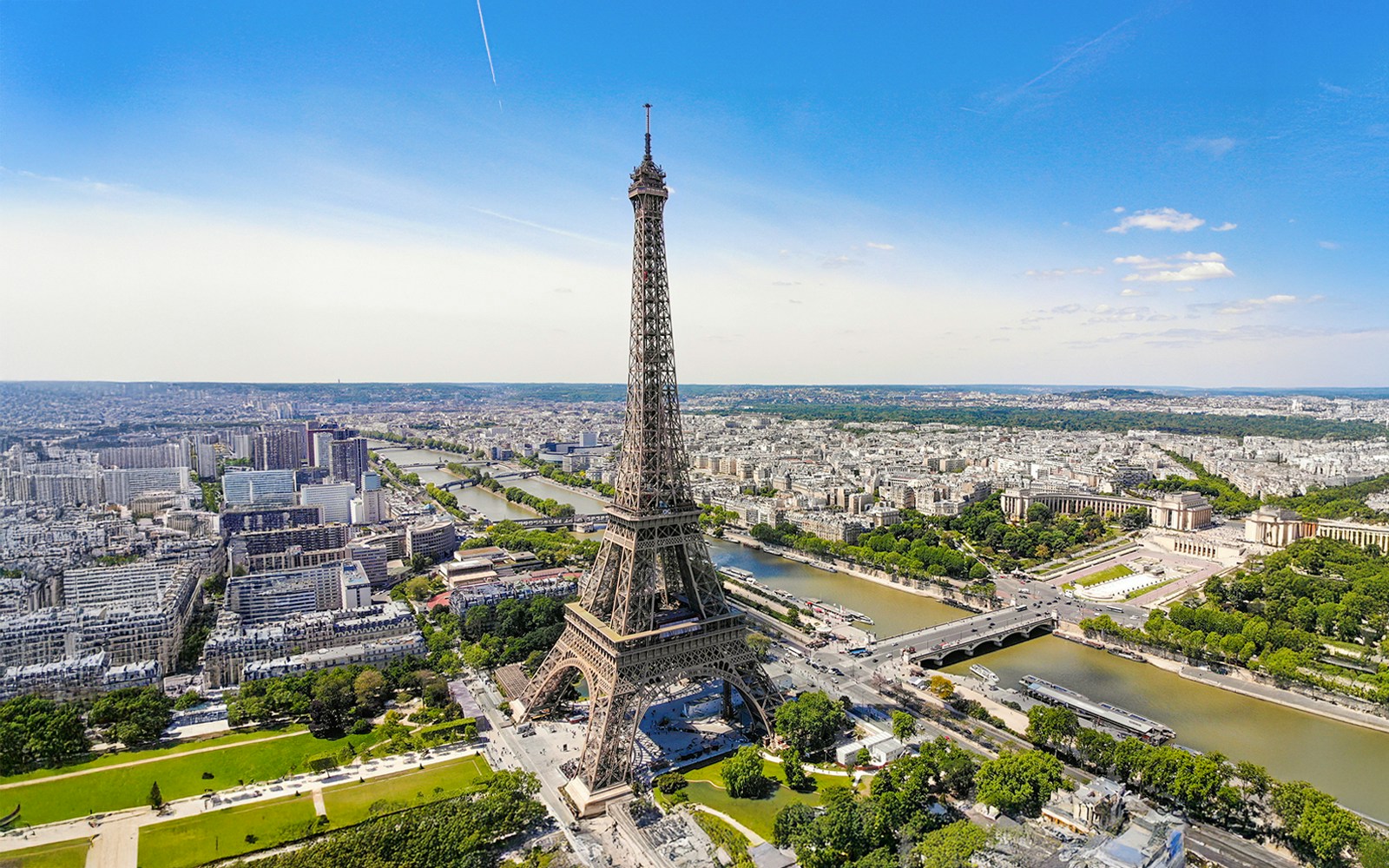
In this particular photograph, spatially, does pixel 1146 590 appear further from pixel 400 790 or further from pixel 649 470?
pixel 400 790

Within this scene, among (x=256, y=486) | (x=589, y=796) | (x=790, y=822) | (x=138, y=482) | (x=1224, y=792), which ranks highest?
(x=138, y=482)

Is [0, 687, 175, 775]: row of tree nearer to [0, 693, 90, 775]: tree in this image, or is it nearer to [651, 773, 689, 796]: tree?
[0, 693, 90, 775]: tree

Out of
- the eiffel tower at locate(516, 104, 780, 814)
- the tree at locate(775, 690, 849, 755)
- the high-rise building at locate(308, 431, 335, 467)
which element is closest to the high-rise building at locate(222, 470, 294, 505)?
the high-rise building at locate(308, 431, 335, 467)

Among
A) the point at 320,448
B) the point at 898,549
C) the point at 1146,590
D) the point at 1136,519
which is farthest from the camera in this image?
the point at 320,448

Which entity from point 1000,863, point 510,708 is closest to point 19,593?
point 510,708

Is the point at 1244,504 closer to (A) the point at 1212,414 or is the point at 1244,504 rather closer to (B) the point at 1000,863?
(B) the point at 1000,863

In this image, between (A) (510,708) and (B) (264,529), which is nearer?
(A) (510,708)

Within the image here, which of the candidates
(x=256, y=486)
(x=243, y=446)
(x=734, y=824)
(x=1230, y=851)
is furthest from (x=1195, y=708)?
(x=243, y=446)
